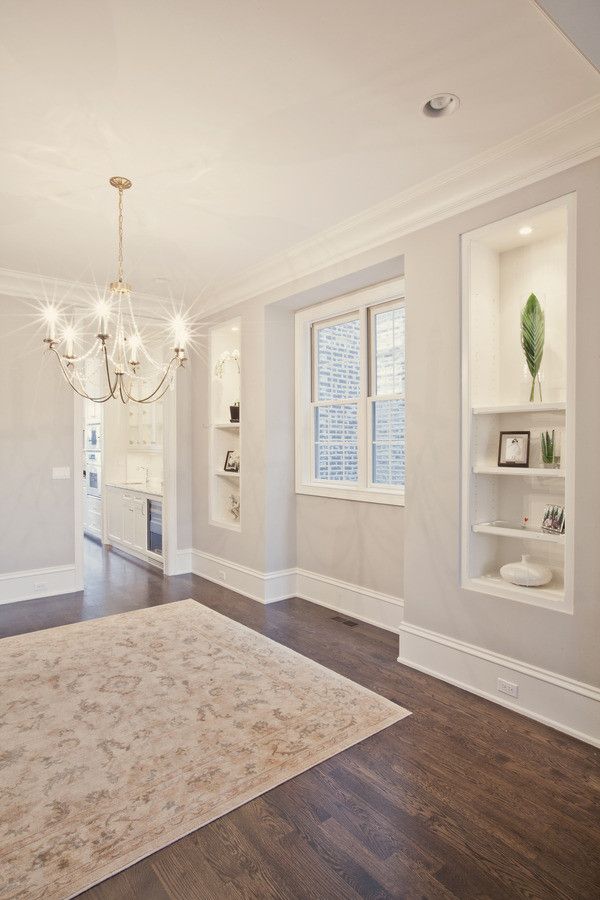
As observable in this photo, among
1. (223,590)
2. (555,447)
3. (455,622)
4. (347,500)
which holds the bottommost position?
(223,590)

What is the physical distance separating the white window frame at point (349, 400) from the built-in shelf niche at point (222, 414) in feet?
3.01

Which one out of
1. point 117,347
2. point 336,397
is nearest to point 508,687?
point 336,397

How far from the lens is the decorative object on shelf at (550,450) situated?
282 cm

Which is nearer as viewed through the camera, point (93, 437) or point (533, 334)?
point (533, 334)

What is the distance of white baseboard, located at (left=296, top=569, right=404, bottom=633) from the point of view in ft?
13.3

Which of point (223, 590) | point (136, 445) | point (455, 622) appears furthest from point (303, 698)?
point (136, 445)

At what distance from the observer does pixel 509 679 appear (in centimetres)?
284

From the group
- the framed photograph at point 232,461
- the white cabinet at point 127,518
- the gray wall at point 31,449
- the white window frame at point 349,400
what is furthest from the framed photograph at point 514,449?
the white cabinet at point 127,518

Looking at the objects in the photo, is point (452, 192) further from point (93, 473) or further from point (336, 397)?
point (93, 473)

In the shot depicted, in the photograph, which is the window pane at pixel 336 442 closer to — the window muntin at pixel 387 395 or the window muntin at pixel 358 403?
the window muntin at pixel 358 403

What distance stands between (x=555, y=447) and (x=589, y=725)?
54.6 inches

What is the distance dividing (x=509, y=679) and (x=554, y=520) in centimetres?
90

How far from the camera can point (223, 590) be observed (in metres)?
5.12

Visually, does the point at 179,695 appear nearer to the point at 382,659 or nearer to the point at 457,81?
the point at 382,659
